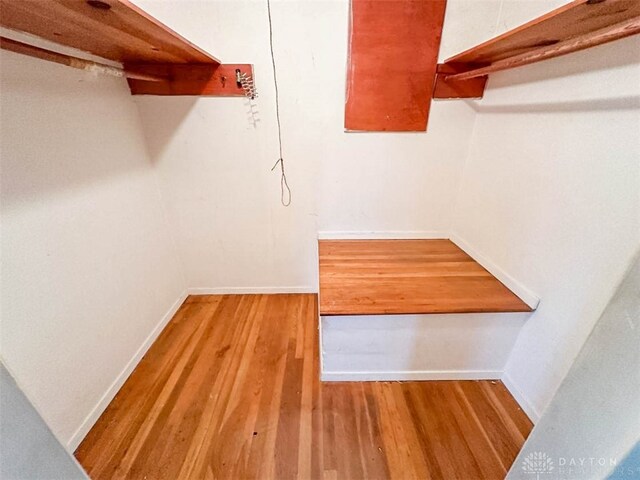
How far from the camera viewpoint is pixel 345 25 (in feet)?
5.06

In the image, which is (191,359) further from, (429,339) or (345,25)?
(345,25)

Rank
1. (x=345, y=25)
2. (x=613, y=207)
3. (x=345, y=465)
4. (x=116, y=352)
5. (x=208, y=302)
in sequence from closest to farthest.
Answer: (x=613, y=207), (x=345, y=465), (x=116, y=352), (x=345, y=25), (x=208, y=302)

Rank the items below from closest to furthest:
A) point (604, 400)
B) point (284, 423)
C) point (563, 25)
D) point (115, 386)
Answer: point (604, 400) → point (563, 25) → point (284, 423) → point (115, 386)

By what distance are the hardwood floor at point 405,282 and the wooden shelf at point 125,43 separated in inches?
51.9

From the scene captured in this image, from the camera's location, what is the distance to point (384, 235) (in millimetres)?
Answer: 2100

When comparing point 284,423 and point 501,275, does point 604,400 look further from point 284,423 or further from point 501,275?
point 284,423

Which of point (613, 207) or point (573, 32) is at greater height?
point (573, 32)

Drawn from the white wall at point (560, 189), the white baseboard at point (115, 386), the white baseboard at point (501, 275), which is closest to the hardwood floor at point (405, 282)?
the white baseboard at point (501, 275)

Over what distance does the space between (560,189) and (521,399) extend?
1.09 metres

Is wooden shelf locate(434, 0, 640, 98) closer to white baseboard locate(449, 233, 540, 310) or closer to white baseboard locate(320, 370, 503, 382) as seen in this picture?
white baseboard locate(449, 233, 540, 310)

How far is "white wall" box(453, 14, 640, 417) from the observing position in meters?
0.93

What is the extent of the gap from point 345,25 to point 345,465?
230 centimetres

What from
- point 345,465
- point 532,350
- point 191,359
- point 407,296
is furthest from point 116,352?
point 532,350

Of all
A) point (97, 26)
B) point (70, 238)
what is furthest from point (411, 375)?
point (97, 26)
